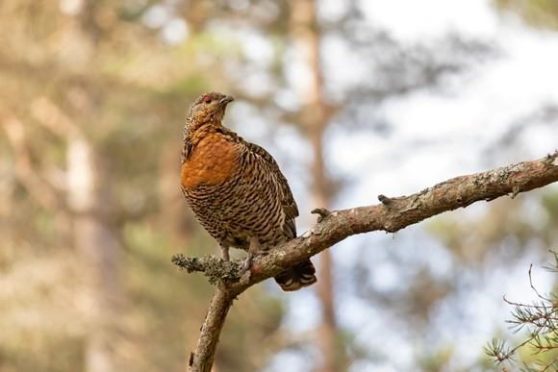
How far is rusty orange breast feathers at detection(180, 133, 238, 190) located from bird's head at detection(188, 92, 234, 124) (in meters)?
0.27

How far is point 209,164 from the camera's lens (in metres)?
6.09

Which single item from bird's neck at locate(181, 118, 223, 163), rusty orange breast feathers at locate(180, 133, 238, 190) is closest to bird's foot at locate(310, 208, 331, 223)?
rusty orange breast feathers at locate(180, 133, 238, 190)

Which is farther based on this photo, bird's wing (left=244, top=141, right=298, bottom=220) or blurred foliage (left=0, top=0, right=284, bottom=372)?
blurred foliage (left=0, top=0, right=284, bottom=372)

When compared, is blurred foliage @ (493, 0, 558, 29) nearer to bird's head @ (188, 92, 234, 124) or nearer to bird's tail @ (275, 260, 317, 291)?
bird's tail @ (275, 260, 317, 291)

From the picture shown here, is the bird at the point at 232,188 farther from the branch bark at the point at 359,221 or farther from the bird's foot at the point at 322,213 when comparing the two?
the bird's foot at the point at 322,213

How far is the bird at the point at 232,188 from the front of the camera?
6.12 metres

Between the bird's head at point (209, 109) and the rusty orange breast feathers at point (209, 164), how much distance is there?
27cm

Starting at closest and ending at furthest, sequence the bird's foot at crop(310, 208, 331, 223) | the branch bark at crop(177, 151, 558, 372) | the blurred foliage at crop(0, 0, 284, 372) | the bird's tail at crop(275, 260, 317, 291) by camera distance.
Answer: the branch bark at crop(177, 151, 558, 372) < the bird's foot at crop(310, 208, 331, 223) < the bird's tail at crop(275, 260, 317, 291) < the blurred foliage at crop(0, 0, 284, 372)

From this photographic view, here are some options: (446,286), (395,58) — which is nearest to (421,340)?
(446,286)

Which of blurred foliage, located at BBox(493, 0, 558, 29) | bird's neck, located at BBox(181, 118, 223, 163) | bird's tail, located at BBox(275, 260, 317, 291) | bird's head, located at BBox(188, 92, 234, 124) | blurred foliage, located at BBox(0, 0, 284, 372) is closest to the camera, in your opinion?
bird's neck, located at BBox(181, 118, 223, 163)

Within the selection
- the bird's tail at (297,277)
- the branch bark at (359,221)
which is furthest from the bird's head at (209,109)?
the branch bark at (359,221)

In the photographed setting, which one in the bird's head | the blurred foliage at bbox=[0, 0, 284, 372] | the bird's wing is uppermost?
the blurred foliage at bbox=[0, 0, 284, 372]

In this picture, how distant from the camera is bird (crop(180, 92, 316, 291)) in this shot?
→ 6117 mm

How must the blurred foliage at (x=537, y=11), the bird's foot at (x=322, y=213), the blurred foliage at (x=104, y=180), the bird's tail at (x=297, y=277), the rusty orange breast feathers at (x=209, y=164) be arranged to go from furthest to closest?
the blurred foliage at (x=104, y=180) → the blurred foliage at (x=537, y=11) → the bird's tail at (x=297, y=277) → the rusty orange breast feathers at (x=209, y=164) → the bird's foot at (x=322, y=213)
